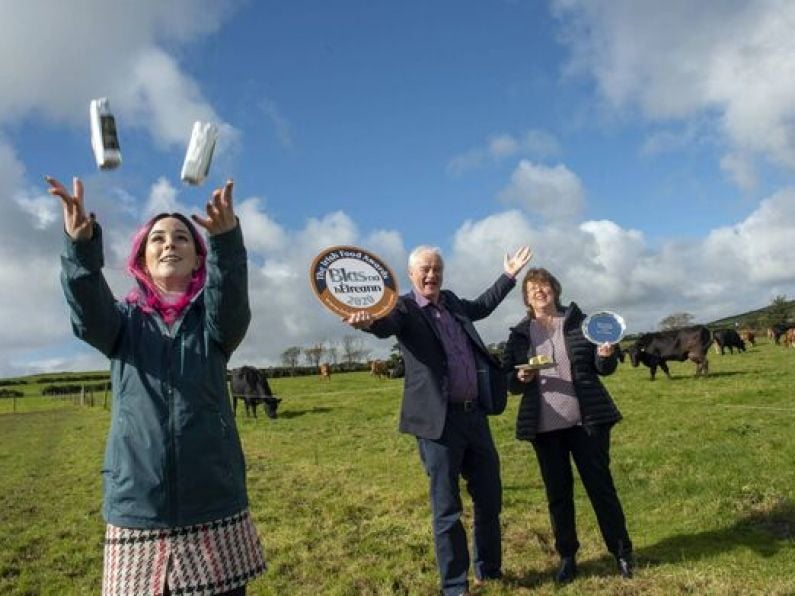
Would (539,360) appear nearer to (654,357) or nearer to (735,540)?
(735,540)

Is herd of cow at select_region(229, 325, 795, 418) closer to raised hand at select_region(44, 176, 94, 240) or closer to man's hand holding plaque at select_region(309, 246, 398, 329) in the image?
man's hand holding plaque at select_region(309, 246, 398, 329)

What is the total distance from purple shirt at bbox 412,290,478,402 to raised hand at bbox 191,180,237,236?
2.46m

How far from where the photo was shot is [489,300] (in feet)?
18.8

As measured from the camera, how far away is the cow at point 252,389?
2388cm

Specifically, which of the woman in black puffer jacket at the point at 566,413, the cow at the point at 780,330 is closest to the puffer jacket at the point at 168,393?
the woman in black puffer jacket at the point at 566,413

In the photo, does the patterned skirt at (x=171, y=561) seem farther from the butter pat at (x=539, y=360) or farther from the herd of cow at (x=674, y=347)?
the herd of cow at (x=674, y=347)

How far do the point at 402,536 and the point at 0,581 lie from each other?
3.90m

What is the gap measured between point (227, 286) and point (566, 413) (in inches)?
127

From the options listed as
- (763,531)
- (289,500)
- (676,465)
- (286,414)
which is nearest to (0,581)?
(289,500)

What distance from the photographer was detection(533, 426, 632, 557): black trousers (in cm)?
504

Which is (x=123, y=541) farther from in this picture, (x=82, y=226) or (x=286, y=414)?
(x=286, y=414)

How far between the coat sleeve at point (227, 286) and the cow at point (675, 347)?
23154 millimetres

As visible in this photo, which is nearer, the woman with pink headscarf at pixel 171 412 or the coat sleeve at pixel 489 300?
the woman with pink headscarf at pixel 171 412

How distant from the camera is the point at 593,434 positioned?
198 inches
